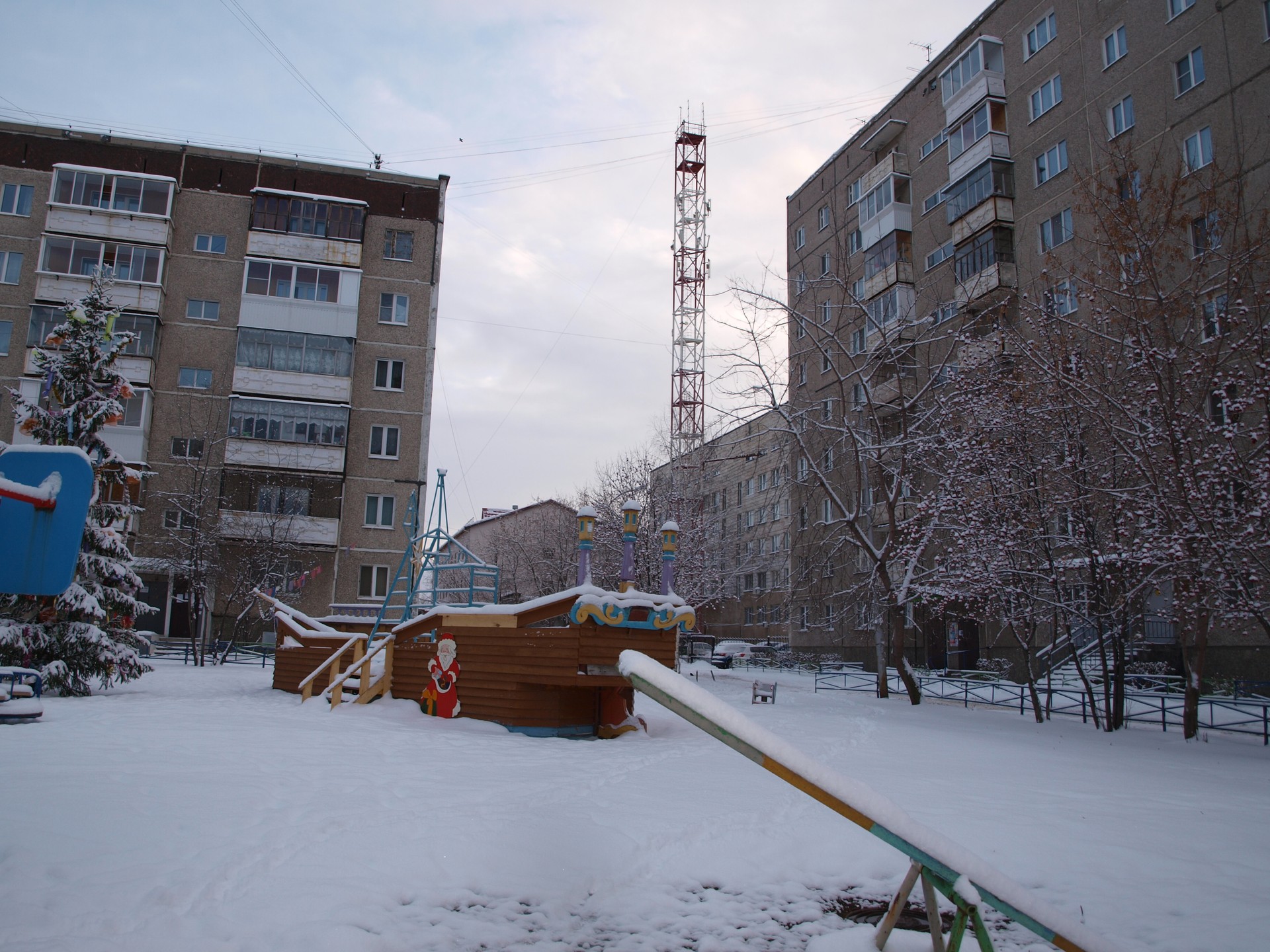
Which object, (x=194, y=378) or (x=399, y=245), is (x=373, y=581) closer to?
(x=194, y=378)

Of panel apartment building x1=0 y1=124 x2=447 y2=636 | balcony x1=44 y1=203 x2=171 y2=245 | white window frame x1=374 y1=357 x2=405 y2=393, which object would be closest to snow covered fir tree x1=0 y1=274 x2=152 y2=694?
panel apartment building x1=0 y1=124 x2=447 y2=636

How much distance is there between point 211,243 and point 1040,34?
114ft

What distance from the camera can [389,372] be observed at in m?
38.7

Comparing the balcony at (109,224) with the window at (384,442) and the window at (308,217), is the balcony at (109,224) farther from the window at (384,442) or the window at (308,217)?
the window at (384,442)

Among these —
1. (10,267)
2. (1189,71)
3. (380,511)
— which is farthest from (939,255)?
(10,267)

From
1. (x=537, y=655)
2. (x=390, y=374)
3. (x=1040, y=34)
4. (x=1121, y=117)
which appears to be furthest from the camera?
(x=390, y=374)

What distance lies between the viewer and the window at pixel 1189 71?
24188 millimetres

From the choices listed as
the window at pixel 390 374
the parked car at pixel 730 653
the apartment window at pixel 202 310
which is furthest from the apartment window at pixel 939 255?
the apartment window at pixel 202 310

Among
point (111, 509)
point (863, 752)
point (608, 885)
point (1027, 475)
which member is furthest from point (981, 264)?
point (608, 885)

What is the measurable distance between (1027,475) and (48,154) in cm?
4198

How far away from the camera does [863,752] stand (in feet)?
39.8

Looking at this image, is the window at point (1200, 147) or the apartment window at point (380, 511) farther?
the apartment window at point (380, 511)

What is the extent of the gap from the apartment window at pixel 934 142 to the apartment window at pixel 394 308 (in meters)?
23.6

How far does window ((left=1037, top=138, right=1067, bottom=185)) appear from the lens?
1156 inches
